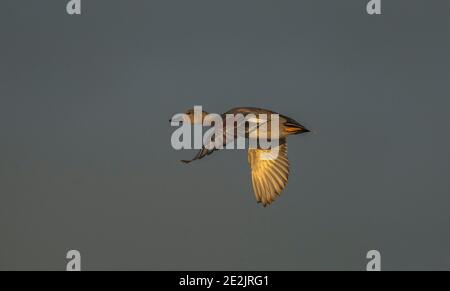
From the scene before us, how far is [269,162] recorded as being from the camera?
42.0ft

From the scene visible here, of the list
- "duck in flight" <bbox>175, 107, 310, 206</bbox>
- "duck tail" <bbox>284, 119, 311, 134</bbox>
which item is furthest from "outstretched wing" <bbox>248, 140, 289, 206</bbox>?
"duck tail" <bbox>284, 119, 311, 134</bbox>

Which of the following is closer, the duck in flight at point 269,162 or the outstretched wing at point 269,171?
the duck in flight at point 269,162

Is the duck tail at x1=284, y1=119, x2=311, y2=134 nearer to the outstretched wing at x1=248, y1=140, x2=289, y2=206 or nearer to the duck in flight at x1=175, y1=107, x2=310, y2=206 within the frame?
the duck in flight at x1=175, y1=107, x2=310, y2=206

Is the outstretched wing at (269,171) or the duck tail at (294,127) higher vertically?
the duck tail at (294,127)

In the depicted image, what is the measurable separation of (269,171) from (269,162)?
196 mm

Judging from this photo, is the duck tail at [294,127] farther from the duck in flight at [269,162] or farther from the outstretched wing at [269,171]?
the outstretched wing at [269,171]

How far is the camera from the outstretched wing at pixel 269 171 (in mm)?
12383

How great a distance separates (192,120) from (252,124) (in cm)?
252

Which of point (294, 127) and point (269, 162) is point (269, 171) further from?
point (294, 127)

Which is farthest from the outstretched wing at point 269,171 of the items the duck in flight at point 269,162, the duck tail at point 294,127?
the duck tail at point 294,127

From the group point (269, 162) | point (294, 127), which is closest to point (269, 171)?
point (269, 162)
